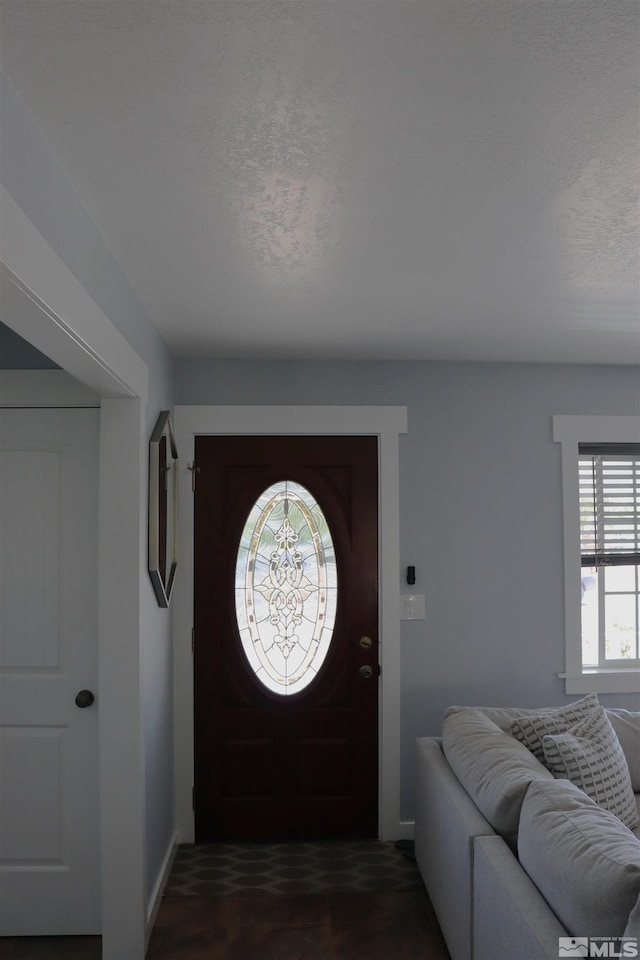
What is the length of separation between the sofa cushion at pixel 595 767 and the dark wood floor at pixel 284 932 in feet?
2.66

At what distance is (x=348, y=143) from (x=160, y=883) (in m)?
3.01

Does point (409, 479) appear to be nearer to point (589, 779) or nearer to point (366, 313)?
point (366, 313)

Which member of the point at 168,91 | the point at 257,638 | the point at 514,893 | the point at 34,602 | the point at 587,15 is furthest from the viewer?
the point at 257,638

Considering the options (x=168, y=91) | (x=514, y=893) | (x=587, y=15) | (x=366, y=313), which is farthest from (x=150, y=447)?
(x=587, y=15)

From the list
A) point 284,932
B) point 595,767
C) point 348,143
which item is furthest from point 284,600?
point 348,143

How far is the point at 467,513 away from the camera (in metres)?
4.10

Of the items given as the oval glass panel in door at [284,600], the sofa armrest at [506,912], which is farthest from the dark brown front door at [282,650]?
the sofa armrest at [506,912]

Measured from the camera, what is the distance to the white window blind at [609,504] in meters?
4.22

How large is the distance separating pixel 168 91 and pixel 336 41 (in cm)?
37

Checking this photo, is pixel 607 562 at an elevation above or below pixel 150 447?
below

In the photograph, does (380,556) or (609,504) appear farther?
(609,504)

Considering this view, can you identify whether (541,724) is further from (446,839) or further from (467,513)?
(467,513)

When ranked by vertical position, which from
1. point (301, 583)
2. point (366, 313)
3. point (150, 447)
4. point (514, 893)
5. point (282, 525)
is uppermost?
point (366, 313)

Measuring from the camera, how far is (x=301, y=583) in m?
4.02
